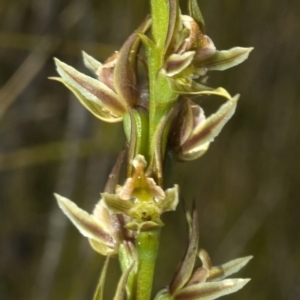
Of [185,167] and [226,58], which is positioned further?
[185,167]

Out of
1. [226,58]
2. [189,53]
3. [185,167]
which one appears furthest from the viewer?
[185,167]

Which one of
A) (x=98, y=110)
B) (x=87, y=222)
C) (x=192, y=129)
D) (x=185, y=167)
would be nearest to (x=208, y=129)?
(x=192, y=129)

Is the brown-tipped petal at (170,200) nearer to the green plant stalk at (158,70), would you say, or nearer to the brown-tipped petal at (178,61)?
the green plant stalk at (158,70)

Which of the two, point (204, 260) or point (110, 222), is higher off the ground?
point (110, 222)

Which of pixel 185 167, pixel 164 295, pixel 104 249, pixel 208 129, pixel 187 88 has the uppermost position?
pixel 187 88

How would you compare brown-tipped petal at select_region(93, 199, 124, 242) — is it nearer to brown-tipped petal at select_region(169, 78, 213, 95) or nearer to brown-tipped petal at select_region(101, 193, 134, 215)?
brown-tipped petal at select_region(101, 193, 134, 215)

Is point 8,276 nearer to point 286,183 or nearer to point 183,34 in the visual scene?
point 286,183

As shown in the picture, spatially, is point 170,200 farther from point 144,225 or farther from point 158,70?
point 158,70
